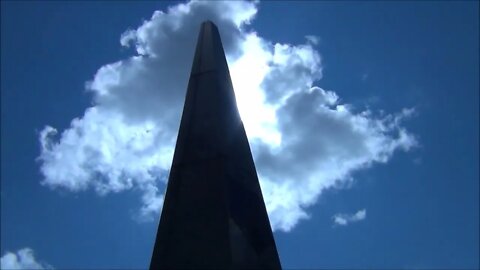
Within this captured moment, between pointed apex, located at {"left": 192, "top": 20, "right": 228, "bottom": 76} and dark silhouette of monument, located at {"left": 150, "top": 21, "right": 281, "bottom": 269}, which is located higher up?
pointed apex, located at {"left": 192, "top": 20, "right": 228, "bottom": 76}

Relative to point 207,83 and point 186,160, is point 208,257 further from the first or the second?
point 207,83

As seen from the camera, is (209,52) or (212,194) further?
(209,52)

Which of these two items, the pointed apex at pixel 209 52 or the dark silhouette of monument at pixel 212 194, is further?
the pointed apex at pixel 209 52

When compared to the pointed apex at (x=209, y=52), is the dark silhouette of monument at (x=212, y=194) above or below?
below

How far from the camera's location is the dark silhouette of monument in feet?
28.0

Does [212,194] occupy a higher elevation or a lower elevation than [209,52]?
lower

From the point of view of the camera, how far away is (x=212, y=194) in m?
8.97

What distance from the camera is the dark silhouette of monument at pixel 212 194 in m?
8.53

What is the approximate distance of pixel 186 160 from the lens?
31.2 feet

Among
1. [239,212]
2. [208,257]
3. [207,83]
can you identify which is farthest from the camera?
[207,83]

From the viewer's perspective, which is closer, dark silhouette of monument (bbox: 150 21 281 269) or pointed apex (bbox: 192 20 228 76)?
dark silhouette of monument (bbox: 150 21 281 269)

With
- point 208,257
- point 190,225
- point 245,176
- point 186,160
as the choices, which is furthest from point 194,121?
point 208,257

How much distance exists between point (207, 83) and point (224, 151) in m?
1.62

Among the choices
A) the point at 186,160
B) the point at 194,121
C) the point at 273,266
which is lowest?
the point at 273,266
